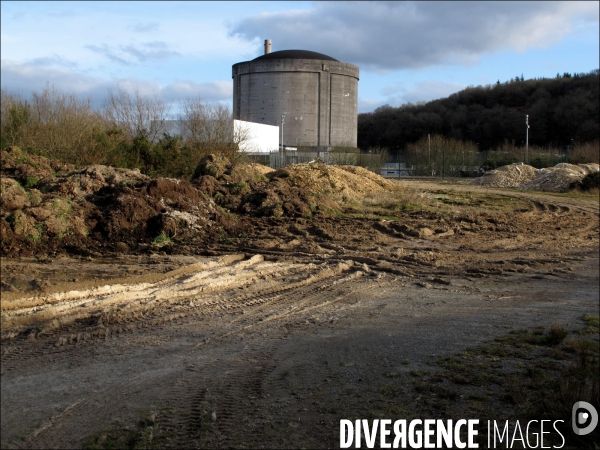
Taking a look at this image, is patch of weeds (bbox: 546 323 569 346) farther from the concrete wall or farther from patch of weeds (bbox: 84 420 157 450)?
the concrete wall

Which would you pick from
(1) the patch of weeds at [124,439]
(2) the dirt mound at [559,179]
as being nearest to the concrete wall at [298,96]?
(2) the dirt mound at [559,179]

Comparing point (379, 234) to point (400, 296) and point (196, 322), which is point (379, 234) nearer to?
point (400, 296)

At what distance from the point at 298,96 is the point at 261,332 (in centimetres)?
5292

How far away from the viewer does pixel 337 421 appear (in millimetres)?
5008

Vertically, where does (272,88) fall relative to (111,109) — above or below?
above

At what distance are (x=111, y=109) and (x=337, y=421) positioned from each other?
28868 mm

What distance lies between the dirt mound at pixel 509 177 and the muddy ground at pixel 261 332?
84.8 ft

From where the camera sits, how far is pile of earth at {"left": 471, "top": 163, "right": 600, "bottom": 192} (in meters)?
35.2

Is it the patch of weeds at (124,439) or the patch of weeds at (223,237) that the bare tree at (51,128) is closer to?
the patch of weeds at (223,237)

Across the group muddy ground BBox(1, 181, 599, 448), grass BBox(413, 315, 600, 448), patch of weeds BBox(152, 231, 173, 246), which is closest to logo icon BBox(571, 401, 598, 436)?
grass BBox(413, 315, 600, 448)

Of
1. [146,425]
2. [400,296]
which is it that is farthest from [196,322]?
[400,296]

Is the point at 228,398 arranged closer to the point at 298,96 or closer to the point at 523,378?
the point at 523,378

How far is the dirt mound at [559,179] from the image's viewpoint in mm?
34938

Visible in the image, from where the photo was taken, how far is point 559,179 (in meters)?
35.6
